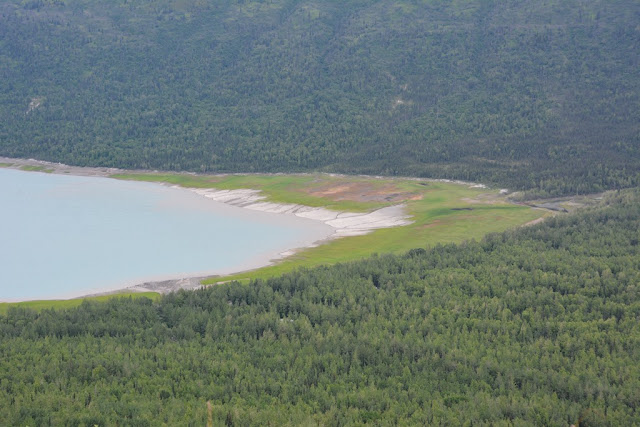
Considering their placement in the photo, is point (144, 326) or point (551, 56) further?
point (551, 56)

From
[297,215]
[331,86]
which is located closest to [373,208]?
[297,215]

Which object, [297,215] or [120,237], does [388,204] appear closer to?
[297,215]

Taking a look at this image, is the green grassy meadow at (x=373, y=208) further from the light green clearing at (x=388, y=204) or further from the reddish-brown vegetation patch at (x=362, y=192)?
the reddish-brown vegetation patch at (x=362, y=192)

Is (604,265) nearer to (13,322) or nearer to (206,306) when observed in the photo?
(206,306)

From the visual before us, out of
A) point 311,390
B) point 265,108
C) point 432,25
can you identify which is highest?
point 432,25

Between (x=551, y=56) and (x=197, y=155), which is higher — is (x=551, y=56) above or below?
above

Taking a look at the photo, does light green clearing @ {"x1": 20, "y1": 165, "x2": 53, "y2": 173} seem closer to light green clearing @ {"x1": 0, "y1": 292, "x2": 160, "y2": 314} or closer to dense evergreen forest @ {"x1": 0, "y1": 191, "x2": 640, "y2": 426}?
light green clearing @ {"x1": 0, "y1": 292, "x2": 160, "y2": 314}

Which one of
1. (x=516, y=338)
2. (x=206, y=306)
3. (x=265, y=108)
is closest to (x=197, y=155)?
(x=265, y=108)
